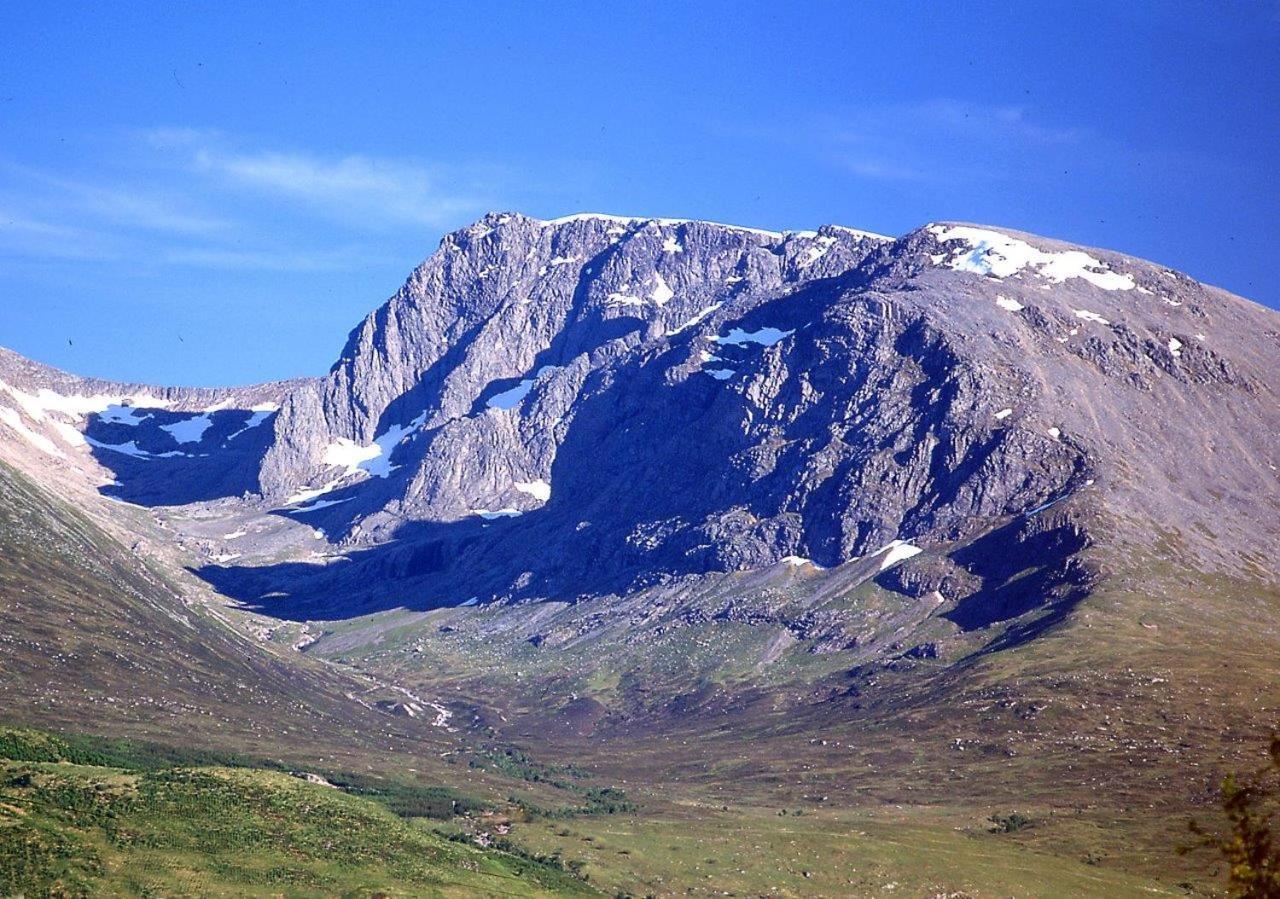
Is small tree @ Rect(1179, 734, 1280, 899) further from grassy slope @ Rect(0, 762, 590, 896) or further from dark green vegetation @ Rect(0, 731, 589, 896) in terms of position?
dark green vegetation @ Rect(0, 731, 589, 896)

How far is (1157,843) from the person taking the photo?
193m

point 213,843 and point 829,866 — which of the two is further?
point 829,866

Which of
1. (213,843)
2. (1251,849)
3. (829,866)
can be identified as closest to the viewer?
(1251,849)

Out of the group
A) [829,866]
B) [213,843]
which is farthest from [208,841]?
[829,866]

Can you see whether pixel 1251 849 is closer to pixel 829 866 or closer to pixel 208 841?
pixel 208 841

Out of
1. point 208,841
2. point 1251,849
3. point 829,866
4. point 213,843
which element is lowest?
point 829,866

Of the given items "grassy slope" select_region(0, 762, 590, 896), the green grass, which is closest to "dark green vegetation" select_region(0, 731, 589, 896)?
"grassy slope" select_region(0, 762, 590, 896)

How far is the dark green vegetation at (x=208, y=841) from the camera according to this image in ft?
388

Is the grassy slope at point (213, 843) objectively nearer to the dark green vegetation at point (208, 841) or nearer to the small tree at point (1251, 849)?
the dark green vegetation at point (208, 841)

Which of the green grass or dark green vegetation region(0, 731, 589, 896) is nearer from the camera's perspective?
dark green vegetation region(0, 731, 589, 896)

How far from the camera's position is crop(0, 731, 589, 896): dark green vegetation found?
118312mm

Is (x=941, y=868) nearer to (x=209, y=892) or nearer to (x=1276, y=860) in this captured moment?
(x=209, y=892)

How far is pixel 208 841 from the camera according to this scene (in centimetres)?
13288

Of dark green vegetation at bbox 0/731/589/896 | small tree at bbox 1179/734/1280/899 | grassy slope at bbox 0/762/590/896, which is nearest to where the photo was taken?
small tree at bbox 1179/734/1280/899
